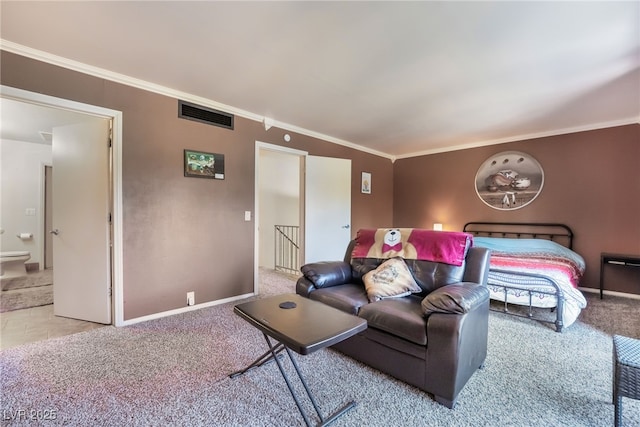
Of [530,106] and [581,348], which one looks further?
[530,106]

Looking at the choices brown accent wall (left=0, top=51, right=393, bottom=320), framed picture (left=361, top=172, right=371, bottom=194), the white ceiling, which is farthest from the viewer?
framed picture (left=361, top=172, right=371, bottom=194)

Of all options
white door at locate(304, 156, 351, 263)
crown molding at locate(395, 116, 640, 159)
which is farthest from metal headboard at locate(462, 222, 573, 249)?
white door at locate(304, 156, 351, 263)

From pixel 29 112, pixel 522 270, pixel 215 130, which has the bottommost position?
pixel 522 270

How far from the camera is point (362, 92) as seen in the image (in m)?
3.02

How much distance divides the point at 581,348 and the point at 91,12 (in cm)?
449

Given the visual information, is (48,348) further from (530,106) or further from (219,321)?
(530,106)

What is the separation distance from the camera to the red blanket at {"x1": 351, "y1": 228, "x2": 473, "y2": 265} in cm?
225

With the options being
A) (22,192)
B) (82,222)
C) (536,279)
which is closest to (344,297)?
(536,279)

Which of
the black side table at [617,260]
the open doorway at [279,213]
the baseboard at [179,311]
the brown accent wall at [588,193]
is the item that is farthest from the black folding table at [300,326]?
the brown accent wall at [588,193]

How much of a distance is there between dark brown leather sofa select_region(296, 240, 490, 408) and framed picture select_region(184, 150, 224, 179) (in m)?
1.82

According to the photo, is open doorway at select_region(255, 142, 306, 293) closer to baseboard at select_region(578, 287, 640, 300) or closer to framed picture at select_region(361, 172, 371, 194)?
framed picture at select_region(361, 172, 371, 194)

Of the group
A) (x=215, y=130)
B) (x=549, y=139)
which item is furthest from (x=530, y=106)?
(x=215, y=130)

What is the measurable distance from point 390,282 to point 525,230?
369cm

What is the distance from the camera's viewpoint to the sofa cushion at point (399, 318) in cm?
169
